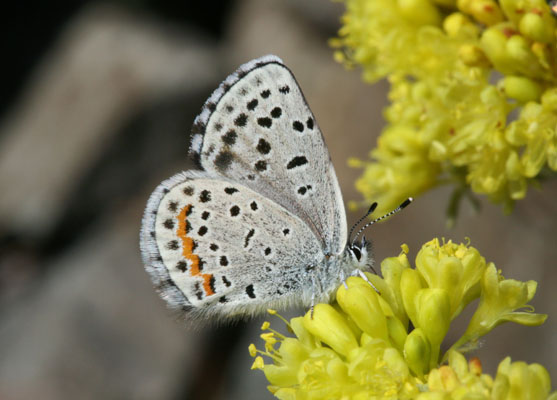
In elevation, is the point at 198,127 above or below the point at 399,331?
above

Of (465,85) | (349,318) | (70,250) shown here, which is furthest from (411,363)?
(70,250)

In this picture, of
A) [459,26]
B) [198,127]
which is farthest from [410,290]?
[459,26]

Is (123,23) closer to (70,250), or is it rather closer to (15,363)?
(70,250)

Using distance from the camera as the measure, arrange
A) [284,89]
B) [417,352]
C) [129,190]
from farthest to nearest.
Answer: [129,190], [284,89], [417,352]

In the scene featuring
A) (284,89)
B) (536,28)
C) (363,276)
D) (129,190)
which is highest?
(536,28)

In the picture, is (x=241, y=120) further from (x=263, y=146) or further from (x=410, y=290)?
(x=410, y=290)

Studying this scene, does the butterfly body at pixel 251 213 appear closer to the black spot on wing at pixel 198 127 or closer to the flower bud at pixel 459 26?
the black spot on wing at pixel 198 127

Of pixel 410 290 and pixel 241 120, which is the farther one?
pixel 241 120
